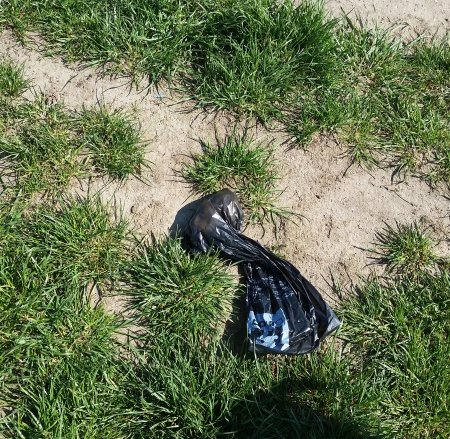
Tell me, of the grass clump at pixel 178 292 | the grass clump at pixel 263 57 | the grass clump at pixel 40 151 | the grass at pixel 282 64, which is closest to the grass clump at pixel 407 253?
the grass at pixel 282 64

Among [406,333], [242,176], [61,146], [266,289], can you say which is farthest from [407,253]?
[61,146]

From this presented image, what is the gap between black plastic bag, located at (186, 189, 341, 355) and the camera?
2646 mm

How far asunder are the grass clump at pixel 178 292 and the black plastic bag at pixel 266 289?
116 millimetres

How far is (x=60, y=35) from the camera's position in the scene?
3.39m

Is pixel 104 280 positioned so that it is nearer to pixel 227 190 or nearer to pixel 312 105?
pixel 227 190

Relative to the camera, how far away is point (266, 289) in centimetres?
280

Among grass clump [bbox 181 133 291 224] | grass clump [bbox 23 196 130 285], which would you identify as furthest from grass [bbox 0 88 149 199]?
grass clump [bbox 181 133 291 224]

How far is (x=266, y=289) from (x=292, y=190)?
0.67 metres

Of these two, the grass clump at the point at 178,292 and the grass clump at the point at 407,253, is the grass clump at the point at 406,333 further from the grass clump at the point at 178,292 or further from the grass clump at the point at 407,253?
the grass clump at the point at 178,292

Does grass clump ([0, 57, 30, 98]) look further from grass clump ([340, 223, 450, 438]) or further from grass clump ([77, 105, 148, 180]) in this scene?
grass clump ([340, 223, 450, 438])

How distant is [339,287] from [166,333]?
39.1 inches

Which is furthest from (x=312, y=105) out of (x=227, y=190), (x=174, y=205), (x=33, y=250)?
(x=33, y=250)

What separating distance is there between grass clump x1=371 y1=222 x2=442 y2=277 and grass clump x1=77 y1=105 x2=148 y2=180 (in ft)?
4.95

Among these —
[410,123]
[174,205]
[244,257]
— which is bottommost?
[174,205]
